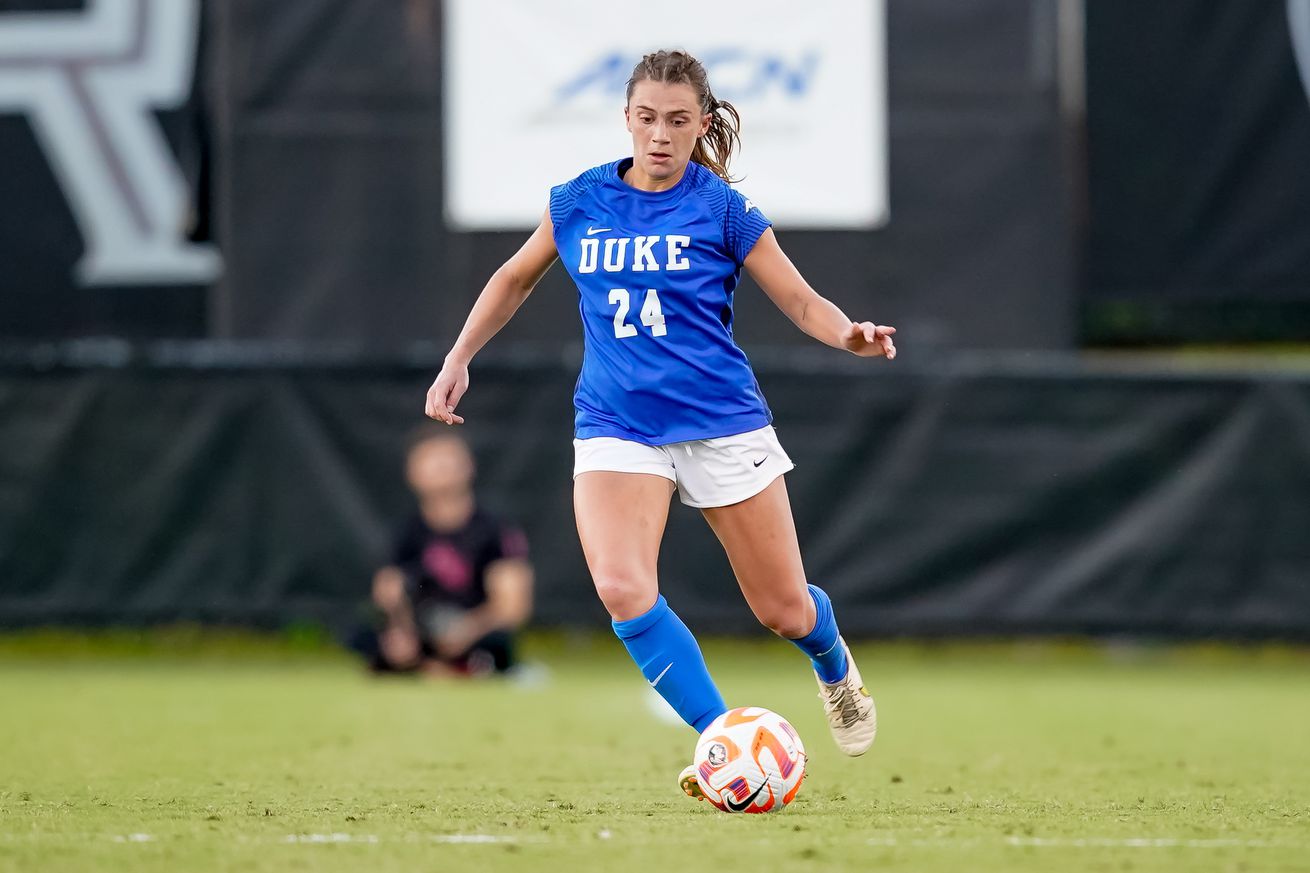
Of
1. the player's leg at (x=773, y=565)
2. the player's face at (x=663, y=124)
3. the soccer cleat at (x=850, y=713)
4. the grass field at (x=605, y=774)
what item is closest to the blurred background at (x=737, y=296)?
the grass field at (x=605, y=774)

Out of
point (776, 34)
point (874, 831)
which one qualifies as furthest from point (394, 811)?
point (776, 34)

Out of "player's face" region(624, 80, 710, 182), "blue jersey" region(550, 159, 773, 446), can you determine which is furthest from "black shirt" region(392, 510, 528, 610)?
"player's face" region(624, 80, 710, 182)

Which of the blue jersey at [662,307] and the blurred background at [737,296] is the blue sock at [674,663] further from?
the blurred background at [737,296]

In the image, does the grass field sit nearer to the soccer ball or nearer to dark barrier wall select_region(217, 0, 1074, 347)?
the soccer ball

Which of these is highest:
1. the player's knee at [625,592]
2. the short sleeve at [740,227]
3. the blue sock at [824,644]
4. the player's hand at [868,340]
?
the short sleeve at [740,227]

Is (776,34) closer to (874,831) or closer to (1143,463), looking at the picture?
Answer: (1143,463)

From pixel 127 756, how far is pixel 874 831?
10.2 feet

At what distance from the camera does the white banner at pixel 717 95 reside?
36.5 ft

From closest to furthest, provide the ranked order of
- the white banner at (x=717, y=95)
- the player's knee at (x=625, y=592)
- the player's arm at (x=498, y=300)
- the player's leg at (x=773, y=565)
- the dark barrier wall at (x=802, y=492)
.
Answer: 1. the player's knee at (x=625, y=592)
2. the player's leg at (x=773, y=565)
3. the player's arm at (x=498, y=300)
4. the dark barrier wall at (x=802, y=492)
5. the white banner at (x=717, y=95)

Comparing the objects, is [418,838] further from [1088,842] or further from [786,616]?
[1088,842]

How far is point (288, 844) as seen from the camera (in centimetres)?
428

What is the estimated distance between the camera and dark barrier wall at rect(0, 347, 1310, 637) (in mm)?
10781

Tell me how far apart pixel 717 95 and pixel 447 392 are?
6227mm

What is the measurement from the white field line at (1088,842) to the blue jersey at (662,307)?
1300mm
